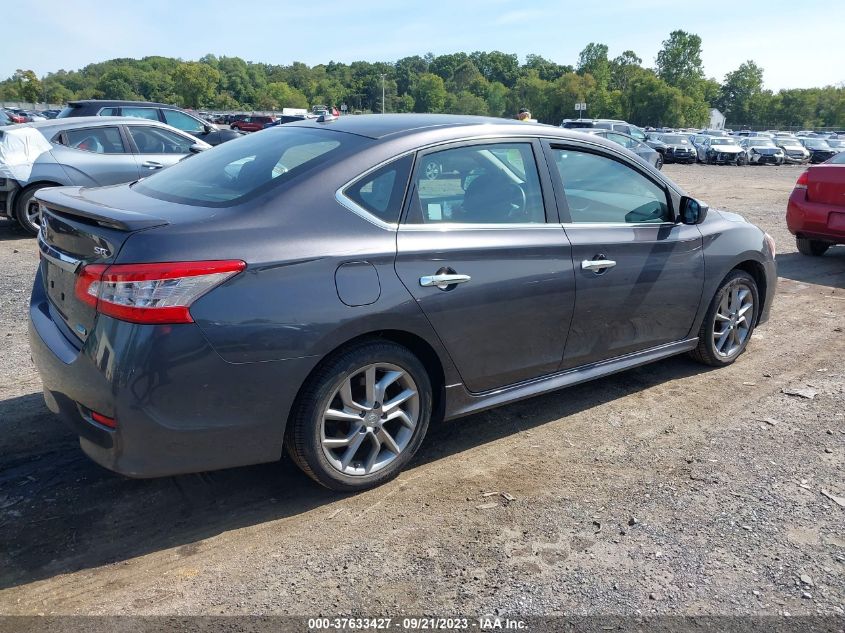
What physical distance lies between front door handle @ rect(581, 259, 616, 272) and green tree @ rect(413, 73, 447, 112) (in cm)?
14462

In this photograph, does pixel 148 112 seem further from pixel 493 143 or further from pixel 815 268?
pixel 493 143

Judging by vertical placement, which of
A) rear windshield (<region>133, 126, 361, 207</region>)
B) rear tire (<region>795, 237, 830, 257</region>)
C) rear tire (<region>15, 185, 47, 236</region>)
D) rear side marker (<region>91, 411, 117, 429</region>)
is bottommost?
rear tire (<region>795, 237, 830, 257</region>)

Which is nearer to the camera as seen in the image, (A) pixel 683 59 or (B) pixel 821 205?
(B) pixel 821 205

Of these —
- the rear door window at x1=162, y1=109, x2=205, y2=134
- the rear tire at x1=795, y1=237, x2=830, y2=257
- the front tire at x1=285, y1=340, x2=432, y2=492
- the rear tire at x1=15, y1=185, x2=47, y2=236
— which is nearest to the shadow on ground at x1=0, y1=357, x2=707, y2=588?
the front tire at x1=285, y1=340, x2=432, y2=492

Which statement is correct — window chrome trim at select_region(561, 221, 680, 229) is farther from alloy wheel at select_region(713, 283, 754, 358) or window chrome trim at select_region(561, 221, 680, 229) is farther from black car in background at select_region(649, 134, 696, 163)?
black car in background at select_region(649, 134, 696, 163)

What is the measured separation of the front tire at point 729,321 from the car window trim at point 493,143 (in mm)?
1675

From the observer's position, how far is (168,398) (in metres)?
2.79

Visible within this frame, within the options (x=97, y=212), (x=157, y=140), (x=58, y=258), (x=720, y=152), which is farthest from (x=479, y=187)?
(x=720, y=152)

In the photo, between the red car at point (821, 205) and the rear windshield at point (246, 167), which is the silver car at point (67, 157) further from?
the red car at point (821, 205)

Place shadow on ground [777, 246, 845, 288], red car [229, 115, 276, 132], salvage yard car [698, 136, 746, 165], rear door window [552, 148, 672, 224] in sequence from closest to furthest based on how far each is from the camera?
rear door window [552, 148, 672, 224]
shadow on ground [777, 246, 845, 288]
salvage yard car [698, 136, 746, 165]
red car [229, 115, 276, 132]

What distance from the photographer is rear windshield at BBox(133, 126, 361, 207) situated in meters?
3.30

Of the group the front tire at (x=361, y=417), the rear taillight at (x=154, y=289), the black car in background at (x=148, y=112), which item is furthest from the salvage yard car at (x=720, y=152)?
the rear taillight at (x=154, y=289)

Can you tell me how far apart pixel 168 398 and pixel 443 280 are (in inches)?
52.6

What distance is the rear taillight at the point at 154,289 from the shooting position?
107 inches
